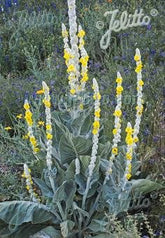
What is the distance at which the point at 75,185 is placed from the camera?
3.05 m

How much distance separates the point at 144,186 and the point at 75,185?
48cm

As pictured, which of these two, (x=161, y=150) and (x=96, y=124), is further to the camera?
(x=161, y=150)

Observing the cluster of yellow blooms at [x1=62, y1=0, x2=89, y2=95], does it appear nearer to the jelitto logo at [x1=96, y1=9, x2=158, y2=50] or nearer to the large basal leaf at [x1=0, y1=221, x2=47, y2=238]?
the large basal leaf at [x1=0, y1=221, x2=47, y2=238]

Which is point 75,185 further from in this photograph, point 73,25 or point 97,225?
point 73,25

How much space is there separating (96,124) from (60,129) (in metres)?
0.39

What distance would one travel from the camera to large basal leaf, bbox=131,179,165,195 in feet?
10.5

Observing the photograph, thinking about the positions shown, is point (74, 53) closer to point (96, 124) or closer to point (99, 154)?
point (96, 124)

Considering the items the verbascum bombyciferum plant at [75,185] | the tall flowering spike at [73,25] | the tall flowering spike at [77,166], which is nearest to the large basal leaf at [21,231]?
the verbascum bombyciferum plant at [75,185]

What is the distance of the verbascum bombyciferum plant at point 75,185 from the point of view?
3.01 m

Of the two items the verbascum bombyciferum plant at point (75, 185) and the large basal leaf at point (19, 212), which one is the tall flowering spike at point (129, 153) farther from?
the large basal leaf at point (19, 212)

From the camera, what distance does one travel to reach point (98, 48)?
587 cm

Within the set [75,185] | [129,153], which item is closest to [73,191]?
[75,185]

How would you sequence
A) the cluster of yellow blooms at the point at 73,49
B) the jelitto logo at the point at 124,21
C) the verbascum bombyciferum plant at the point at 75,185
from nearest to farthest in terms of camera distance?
the cluster of yellow blooms at the point at 73,49 → the verbascum bombyciferum plant at the point at 75,185 → the jelitto logo at the point at 124,21

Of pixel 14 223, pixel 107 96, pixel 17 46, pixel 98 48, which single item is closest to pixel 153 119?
pixel 107 96
